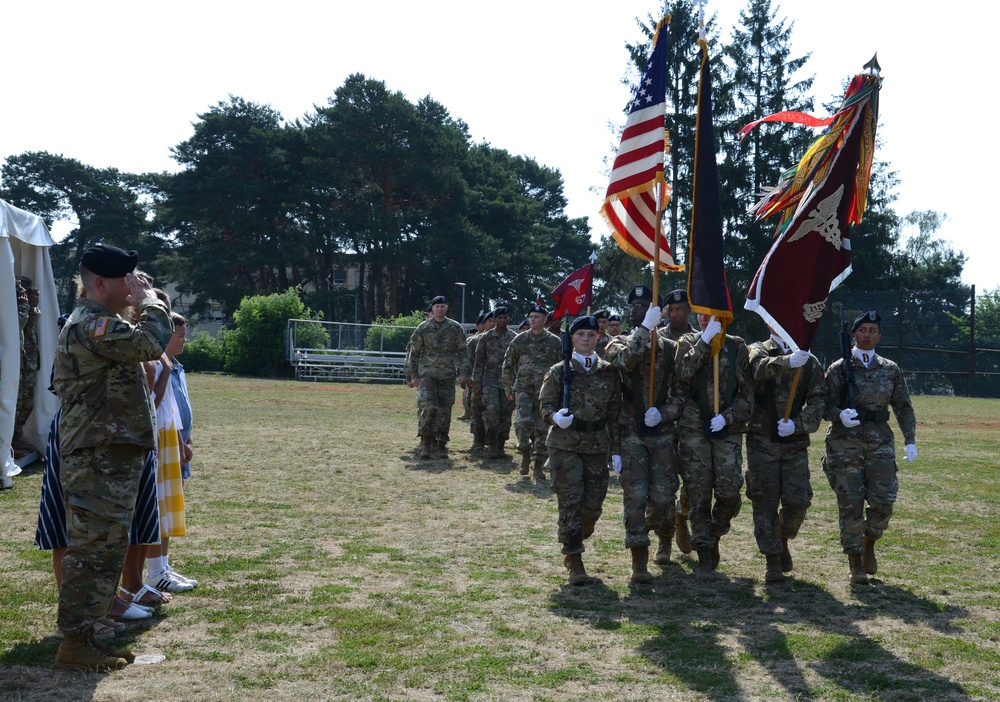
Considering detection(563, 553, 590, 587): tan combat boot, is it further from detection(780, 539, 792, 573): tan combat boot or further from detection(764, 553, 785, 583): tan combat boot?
detection(780, 539, 792, 573): tan combat boot

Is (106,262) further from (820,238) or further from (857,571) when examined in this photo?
(857,571)

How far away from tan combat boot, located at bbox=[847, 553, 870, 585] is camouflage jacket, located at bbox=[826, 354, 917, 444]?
88 cm

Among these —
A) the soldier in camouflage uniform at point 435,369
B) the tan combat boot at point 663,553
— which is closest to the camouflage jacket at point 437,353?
the soldier in camouflage uniform at point 435,369

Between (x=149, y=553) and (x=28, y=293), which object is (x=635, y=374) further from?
(x=28, y=293)

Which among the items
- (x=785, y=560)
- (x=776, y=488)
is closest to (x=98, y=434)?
(x=776, y=488)

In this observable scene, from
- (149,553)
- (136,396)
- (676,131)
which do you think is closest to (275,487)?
(149,553)

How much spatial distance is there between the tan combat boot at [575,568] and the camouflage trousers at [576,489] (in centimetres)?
5

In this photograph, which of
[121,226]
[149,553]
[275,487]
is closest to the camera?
[149,553]

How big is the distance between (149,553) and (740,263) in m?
41.7

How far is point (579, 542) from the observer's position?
22.6ft

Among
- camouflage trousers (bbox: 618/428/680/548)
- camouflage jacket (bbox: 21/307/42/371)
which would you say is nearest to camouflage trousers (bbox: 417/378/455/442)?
camouflage jacket (bbox: 21/307/42/371)

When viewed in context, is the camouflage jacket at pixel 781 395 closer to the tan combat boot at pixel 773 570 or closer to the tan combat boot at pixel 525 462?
the tan combat boot at pixel 773 570

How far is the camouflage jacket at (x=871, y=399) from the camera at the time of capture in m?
7.08

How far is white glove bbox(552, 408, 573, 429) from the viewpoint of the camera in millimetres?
6750
